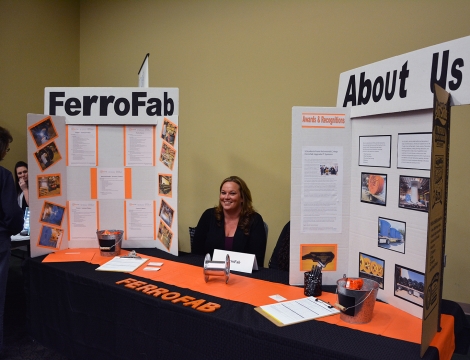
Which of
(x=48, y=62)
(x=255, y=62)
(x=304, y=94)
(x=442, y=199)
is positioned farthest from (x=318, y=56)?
(x=48, y=62)

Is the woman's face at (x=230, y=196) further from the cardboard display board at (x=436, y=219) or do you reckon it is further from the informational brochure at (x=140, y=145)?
the cardboard display board at (x=436, y=219)

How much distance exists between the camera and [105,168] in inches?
99.2

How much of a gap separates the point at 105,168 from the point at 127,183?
177 millimetres

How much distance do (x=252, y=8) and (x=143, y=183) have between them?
7.10 feet

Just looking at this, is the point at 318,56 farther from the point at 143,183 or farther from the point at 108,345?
the point at 108,345

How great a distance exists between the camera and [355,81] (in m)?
1.83

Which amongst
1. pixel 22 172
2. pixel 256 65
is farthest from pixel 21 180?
pixel 256 65

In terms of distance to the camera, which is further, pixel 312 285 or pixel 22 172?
pixel 22 172

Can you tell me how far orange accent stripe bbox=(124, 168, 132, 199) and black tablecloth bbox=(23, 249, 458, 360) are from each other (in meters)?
0.38

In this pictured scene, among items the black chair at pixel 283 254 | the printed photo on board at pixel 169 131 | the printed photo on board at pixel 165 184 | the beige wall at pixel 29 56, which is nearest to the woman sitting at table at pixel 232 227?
the black chair at pixel 283 254

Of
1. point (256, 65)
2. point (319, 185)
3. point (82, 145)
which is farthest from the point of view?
point (256, 65)

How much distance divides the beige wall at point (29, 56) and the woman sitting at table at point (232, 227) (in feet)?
9.35

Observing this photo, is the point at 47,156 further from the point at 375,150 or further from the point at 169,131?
the point at 375,150

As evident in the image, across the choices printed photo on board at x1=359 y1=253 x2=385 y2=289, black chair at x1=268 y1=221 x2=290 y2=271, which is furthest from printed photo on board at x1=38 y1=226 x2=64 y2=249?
printed photo on board at x1=359 y1=253 x2=385 y2=289
